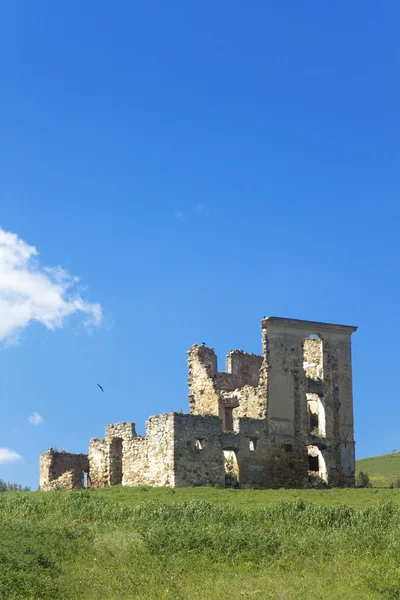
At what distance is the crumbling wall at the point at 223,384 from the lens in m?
47.1

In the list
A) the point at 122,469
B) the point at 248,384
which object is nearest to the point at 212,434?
the point at 122,469

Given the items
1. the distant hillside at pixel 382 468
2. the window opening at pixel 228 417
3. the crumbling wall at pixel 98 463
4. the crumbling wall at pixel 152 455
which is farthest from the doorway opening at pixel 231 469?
the distant hillside at pixel 382 468

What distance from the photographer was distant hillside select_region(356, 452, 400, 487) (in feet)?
204

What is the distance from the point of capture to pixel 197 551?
88.3ft

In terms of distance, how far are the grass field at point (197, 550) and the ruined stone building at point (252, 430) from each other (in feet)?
22.5

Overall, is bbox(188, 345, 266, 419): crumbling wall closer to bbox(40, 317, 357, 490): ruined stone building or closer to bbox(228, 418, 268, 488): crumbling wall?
bbox(40, 317, 357, 490): ruined stone building

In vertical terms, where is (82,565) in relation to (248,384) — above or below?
below

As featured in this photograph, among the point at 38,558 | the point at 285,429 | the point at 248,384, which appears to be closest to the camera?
the point at 38,558

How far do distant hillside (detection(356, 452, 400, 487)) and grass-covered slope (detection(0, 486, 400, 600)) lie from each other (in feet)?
90.3

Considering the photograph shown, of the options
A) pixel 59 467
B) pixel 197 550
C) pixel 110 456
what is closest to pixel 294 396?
pixel 110 456

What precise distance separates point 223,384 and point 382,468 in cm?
2408

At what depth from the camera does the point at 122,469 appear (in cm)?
4462

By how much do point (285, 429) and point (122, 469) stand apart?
790 centimetres

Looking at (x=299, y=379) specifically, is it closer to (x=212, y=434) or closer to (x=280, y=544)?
(x=212, y=434)
